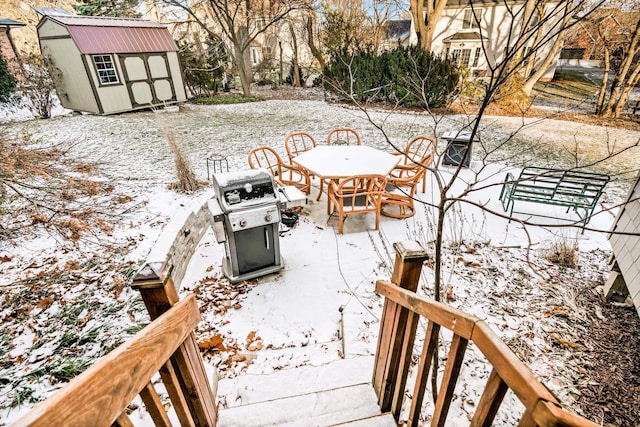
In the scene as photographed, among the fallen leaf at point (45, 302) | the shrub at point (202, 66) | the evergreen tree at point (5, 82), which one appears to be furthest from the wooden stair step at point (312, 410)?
the shrub at point (202, 66)

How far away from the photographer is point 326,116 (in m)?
11.2

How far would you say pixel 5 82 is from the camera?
1032cm

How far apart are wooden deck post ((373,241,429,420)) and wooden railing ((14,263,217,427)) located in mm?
926

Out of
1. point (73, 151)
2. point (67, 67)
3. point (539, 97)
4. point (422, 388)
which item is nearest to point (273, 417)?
point (422, 388)

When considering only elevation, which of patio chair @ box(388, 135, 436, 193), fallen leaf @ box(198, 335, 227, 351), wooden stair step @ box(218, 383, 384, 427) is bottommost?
fallen leaf @ box(198, 335, 227, 351)

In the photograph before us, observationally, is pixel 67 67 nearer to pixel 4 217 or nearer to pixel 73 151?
pixel 73 151

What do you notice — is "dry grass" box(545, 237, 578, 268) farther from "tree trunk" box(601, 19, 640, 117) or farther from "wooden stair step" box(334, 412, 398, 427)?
"tree trunk" box(601, 19, 640, 117)

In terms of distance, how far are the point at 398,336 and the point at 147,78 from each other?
13.4 meters

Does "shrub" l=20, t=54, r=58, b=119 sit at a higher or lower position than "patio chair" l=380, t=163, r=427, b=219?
higher

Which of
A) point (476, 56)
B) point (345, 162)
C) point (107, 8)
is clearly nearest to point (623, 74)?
point (476, 56)

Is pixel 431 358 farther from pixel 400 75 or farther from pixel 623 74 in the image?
pixel 623 74

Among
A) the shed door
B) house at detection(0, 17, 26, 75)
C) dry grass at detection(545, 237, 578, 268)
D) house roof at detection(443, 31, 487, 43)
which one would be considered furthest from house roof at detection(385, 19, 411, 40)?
dry grass at detection(545, 237, 578, 268)

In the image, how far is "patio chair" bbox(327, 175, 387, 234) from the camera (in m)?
4.29

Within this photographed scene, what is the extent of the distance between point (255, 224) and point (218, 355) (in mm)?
1248
